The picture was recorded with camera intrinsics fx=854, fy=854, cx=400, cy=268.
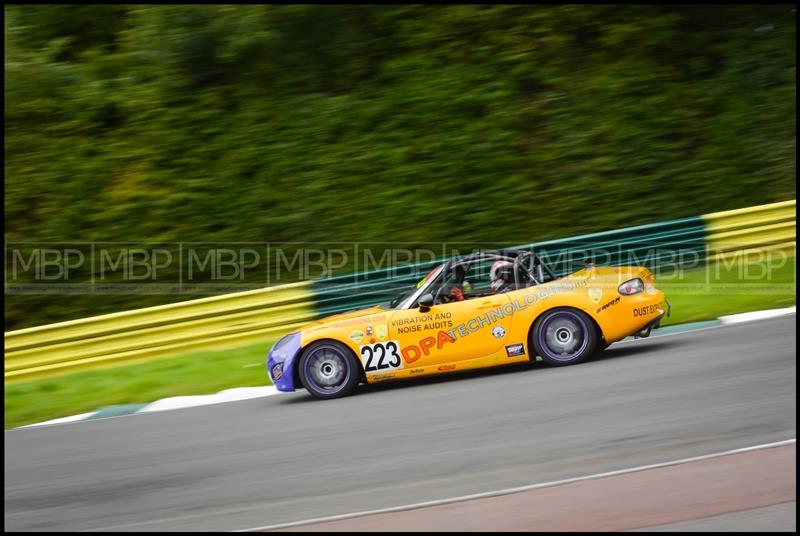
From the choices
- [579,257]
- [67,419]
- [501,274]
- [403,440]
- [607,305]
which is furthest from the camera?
[579,257]

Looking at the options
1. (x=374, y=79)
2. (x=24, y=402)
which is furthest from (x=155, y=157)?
(x=24, y=402)

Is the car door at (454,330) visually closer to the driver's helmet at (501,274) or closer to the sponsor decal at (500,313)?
the sponsor decal at (500,313)

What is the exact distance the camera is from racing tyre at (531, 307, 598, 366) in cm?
820

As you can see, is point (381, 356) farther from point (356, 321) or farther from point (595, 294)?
point (595, 294)

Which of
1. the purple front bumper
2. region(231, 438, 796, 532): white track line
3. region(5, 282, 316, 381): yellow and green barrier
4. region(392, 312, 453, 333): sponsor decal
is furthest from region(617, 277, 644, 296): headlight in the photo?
region(5, 282, 316, 381): yellow and green barrier

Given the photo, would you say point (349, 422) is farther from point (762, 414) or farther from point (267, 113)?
point (267, 113)

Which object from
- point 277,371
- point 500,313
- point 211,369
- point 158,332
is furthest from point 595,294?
point 158,332

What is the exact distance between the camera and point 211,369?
35.0 ft

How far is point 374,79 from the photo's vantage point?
640 inches

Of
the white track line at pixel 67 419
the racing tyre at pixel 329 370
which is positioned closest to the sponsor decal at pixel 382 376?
the racing tyre at pixel 329 370

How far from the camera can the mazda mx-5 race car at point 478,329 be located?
8172mm

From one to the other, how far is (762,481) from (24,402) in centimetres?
866

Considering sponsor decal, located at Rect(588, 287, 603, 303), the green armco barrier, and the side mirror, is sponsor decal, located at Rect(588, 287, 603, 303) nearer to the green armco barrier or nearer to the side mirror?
the side mirror

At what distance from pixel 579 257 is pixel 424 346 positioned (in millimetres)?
4520
